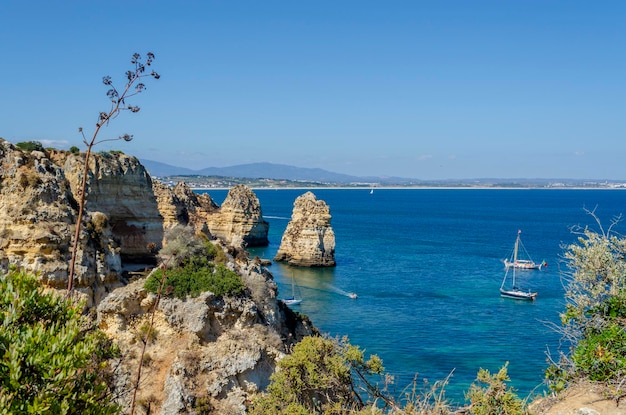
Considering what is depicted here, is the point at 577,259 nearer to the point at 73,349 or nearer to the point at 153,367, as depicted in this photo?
the point at 73,349

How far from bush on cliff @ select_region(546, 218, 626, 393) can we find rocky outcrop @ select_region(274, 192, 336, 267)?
55444mm

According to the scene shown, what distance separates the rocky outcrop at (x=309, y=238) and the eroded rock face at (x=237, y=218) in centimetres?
1207

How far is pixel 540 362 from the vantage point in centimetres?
3391

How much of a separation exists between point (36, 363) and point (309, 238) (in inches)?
2485

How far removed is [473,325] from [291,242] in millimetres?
33172

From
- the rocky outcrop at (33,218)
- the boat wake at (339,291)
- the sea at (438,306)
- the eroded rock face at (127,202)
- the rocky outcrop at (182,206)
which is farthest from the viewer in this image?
the rocky outcrop at (182,206)

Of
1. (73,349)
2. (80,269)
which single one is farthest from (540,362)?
(73,349)

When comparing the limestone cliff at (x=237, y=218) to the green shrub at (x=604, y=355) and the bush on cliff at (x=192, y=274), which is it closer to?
the bush on cliff at (x=192, y=274)

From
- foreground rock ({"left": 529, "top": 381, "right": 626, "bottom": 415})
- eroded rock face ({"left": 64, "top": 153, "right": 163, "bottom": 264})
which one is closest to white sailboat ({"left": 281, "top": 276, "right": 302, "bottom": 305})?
eroded rock face ({"left": 64, "top": 153, "right": 163, "bottom": 264})

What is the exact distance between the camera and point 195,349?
58.7 ft

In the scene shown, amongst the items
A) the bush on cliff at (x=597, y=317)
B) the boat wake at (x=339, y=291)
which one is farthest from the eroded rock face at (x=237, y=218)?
the bush on cliff at (x=597, y=317)

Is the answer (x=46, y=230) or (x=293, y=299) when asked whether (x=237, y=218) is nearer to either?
(x=293, y=299)

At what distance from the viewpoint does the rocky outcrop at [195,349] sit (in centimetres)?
1677

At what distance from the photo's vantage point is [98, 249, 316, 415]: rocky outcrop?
55.0ft
